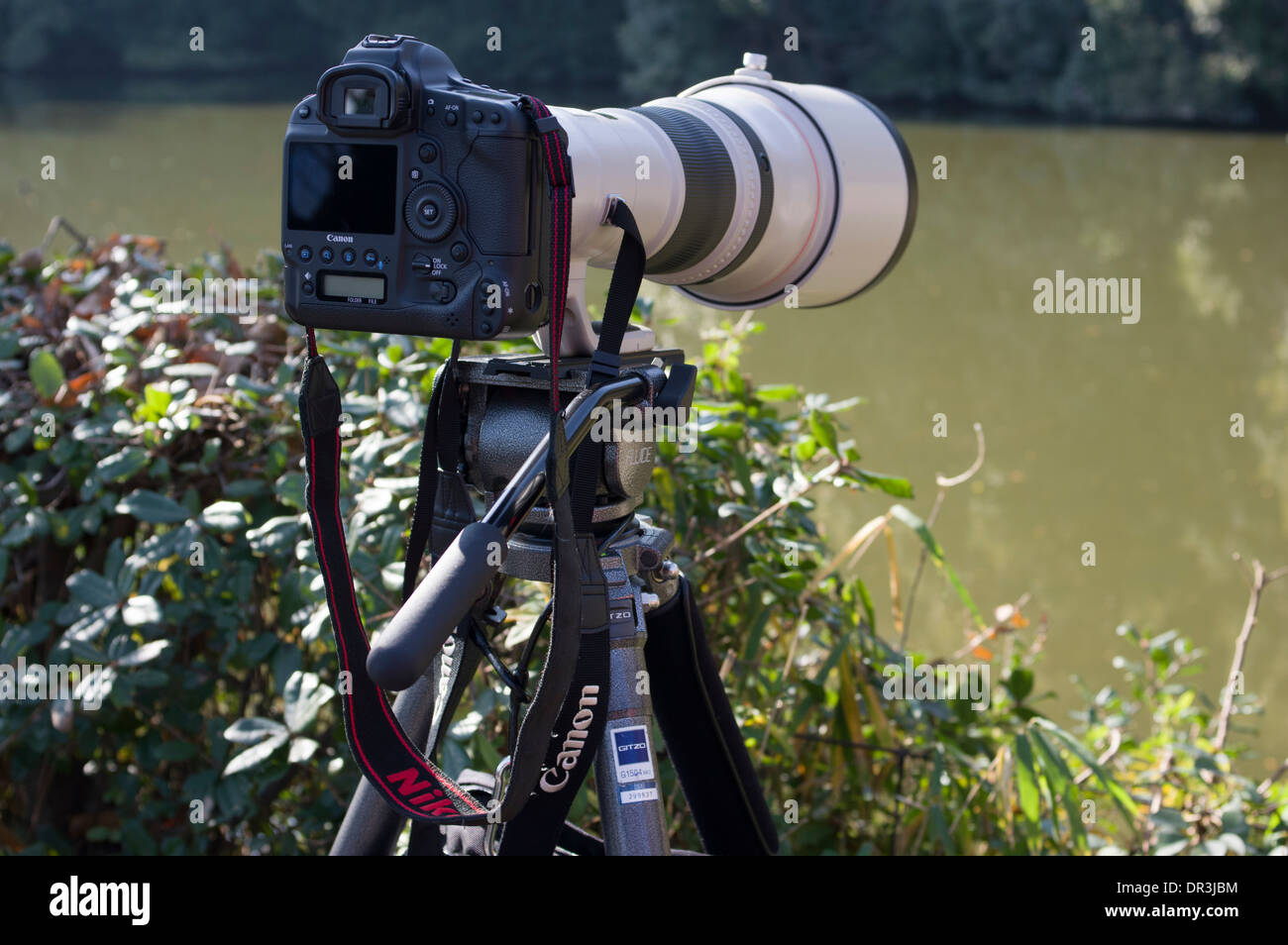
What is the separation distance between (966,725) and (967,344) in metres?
4.72

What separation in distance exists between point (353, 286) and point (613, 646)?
38cm

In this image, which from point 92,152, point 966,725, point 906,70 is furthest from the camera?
point 906,70

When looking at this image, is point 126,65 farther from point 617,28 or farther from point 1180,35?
point 1180,35

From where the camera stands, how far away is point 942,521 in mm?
4207

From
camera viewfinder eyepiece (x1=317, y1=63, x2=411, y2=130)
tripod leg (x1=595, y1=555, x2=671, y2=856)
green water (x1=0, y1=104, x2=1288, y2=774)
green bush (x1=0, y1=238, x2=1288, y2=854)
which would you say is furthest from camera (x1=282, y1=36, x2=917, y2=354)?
green water (x1=0, y1=104, x2=1288, y2=774)

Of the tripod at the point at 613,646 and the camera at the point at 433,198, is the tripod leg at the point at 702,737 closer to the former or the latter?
the tripod at the point at 613,646

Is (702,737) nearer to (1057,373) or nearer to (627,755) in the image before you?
(627,755)

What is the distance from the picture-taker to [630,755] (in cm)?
109

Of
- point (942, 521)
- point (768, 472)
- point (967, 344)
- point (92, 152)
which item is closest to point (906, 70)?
point (92, 152)

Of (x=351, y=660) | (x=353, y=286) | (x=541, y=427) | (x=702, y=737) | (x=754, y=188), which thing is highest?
(x=754, y=188)

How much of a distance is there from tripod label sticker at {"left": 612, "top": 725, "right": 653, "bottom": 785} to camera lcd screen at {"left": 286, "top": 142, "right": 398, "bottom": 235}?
48 cm

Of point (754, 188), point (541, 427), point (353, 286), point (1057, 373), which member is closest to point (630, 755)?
point (541, 427)

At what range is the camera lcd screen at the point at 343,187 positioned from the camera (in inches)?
38.3

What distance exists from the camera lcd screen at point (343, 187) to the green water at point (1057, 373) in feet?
7.92
